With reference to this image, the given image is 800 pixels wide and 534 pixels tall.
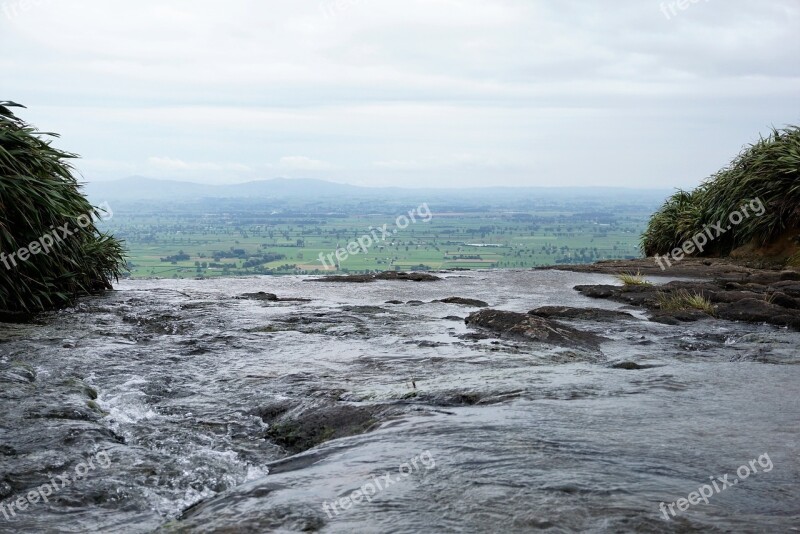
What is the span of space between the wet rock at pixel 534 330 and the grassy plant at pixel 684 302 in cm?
208

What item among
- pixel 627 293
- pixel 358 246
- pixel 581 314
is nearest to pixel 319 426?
pixel 581 314

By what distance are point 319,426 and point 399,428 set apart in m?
0.62

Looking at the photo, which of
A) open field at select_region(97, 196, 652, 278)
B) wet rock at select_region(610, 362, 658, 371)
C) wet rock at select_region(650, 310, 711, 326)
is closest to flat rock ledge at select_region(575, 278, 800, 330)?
wet rock at select_region(650, 310, 711, 326)

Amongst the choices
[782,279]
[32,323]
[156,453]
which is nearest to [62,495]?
[156,453]

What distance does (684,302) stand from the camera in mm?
9508

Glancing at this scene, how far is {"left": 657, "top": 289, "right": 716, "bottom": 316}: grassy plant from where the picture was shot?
29.9 feet

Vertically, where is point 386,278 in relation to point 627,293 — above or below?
below

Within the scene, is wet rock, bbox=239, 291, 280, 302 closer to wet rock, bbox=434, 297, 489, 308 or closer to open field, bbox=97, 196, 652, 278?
wet rock, bbox=434, 297, 489, 308

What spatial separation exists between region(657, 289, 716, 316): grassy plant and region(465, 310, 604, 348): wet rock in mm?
2078

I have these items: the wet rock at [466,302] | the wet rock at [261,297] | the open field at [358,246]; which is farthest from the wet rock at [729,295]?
the open field at [358,246]

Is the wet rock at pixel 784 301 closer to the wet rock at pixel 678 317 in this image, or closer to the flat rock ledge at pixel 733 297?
the flat rock ledge at pixel 733 297

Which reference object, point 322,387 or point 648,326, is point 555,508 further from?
point 648,326

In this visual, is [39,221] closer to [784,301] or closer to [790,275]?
[784,301]

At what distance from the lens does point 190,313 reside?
364 inches
